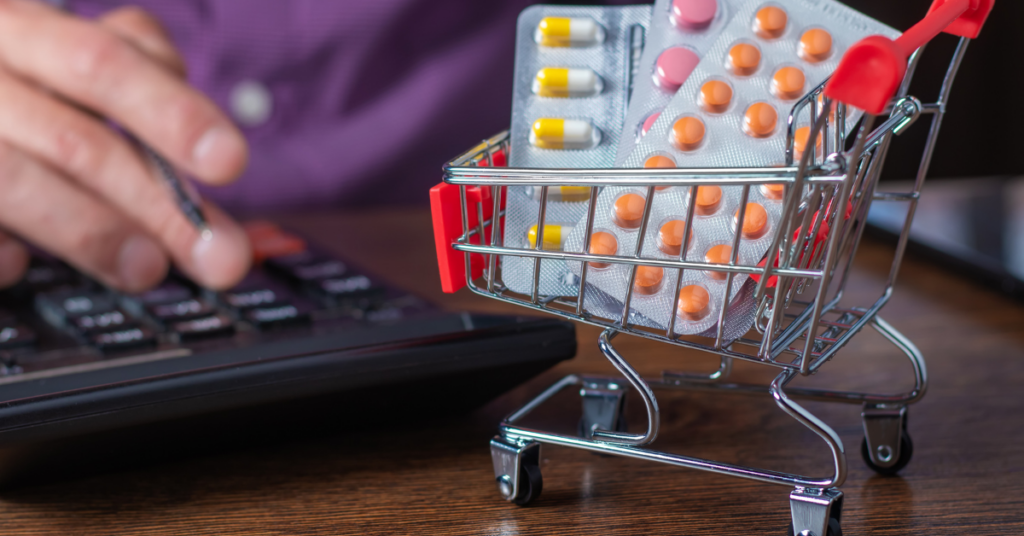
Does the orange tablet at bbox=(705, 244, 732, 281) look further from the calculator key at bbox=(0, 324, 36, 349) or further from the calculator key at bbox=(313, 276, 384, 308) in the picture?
the calculator key at bbox=(0, 324, 36, 349)

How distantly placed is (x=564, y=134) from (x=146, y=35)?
60cm

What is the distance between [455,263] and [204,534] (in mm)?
161

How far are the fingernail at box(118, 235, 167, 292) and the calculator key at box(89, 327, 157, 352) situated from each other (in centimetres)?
17

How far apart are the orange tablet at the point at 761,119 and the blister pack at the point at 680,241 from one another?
0.03 metres

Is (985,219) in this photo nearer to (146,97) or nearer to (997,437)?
(997,437)

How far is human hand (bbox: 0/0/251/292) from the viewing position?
0.62 meters

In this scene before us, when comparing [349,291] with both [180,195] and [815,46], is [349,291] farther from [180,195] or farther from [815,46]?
[815,46]

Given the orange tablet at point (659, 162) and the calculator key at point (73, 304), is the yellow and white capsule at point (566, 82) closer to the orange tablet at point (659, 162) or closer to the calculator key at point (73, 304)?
the orange tablet at point (659, 162)

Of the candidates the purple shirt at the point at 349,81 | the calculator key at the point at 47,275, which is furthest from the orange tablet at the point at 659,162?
the purple shirt at the point at 349,81

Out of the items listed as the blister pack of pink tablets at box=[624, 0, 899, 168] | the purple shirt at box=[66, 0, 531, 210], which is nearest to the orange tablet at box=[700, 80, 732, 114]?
the blister pack of pink tablets at box=[624, 0, 899, 168]

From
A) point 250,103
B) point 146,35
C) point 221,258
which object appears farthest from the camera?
point 250,103

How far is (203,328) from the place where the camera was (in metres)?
0.48

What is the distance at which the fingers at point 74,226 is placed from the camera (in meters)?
0.63

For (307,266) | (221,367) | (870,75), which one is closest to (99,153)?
(307,266)
